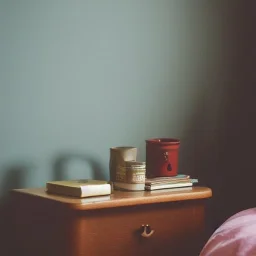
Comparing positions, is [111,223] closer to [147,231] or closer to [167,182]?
[147,231]

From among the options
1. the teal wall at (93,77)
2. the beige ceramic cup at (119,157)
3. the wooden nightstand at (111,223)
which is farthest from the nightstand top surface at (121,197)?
the teal wall at (93,77)

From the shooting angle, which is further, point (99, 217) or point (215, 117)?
point (215, 117)

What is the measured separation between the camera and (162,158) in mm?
2016

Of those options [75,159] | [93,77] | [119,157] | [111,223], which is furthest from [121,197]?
[93,77]

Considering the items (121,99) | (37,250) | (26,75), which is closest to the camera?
(37,250)

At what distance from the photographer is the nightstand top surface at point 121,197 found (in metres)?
1.66

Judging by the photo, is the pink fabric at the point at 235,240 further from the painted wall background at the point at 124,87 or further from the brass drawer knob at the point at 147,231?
the painted wall background at the point at 124,87

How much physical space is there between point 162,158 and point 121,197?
31cm

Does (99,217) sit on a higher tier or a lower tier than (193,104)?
lower

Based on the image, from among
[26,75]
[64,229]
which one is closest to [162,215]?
[64,229]

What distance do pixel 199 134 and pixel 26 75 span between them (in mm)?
827

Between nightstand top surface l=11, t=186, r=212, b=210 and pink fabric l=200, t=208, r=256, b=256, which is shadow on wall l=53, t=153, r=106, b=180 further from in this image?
pink fabric l=200, t=208, r=256, b=256

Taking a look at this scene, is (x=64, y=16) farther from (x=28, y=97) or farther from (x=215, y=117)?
(x=215, y=117)

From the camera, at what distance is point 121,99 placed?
7.27ft
